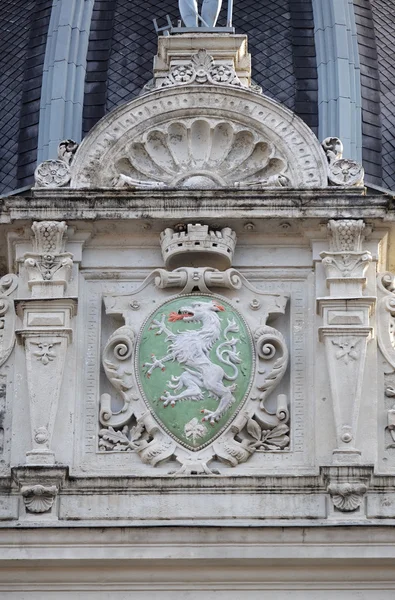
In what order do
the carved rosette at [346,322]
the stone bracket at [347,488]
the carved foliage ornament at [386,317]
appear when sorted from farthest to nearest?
1. the carved foliage ornament at [386,317]
2. the carved rosette at [346,322]
3. the stone bracket at [347,488]

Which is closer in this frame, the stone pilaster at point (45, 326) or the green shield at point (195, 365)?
the stone pilaster at point (45, 326)

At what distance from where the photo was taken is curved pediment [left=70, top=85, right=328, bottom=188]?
2455cm

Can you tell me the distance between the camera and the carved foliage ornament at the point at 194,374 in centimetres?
2353

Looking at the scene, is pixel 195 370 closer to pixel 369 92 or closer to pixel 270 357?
pixel 270 357

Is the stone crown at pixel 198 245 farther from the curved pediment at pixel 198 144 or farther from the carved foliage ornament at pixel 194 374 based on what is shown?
the curved pediment at pixel 198 144

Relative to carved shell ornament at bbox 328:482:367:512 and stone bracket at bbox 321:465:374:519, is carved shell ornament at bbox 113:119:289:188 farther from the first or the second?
carved shell ornament at bbox 328:482:367:512

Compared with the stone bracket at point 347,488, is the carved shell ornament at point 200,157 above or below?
above

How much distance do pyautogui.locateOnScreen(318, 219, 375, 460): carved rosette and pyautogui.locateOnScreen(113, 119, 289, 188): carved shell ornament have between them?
1.05 metres

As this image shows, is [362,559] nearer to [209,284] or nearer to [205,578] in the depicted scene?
[205,578]

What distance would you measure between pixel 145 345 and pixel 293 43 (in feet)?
15.9

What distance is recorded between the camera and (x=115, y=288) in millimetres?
24344

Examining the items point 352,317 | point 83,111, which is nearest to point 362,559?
point 352,317

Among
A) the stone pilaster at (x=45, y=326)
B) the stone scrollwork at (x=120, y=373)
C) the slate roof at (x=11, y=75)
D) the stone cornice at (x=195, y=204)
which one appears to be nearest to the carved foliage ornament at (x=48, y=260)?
the stone pilaster at (x=45, y=326)

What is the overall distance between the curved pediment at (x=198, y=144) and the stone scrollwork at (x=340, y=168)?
0.31 feet
